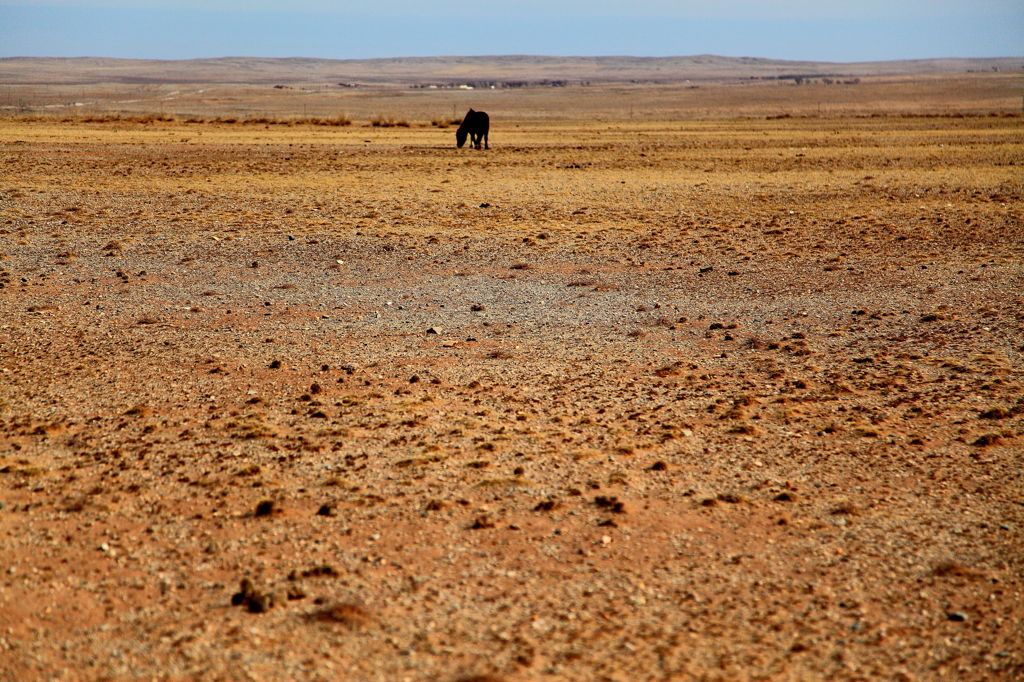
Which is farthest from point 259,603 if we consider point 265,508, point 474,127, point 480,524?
point 474,127

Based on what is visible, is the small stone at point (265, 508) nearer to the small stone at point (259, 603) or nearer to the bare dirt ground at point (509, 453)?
the bare dirt ground at point (509, 453)

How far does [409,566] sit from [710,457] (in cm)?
252

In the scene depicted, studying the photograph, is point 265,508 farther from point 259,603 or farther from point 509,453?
point 509,453

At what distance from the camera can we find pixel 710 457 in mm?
6895

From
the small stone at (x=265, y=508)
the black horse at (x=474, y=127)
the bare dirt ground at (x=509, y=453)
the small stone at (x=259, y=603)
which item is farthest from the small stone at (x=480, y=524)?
the black horse at (x=474, y=127)

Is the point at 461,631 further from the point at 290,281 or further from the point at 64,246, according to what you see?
the point at 64,246

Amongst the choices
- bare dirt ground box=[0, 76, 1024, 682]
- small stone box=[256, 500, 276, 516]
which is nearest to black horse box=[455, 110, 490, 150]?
bare dirt ground box=[0, 76, 1024, 682]

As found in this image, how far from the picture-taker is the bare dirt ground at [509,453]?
15.1 feet

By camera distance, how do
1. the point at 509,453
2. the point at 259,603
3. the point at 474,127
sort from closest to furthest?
1. the point at 259,603
2. the point at 509,453
3. the point at 474,127

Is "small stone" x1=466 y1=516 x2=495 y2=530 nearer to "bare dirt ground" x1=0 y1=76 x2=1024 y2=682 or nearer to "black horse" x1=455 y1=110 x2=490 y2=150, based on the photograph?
"bare dirt ground" x1=0 y1=76 x2=1024 y2=682

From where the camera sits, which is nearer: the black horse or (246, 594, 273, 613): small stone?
(246, 594, 273, 613): small stone

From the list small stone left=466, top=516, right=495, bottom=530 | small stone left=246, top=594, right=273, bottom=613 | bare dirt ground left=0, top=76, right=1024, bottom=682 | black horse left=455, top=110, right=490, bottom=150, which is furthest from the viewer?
black horse left=455, top=110, right=490, bottom=150

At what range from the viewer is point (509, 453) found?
22.6 ft

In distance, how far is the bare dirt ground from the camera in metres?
4.59
